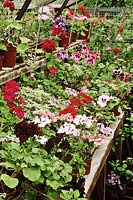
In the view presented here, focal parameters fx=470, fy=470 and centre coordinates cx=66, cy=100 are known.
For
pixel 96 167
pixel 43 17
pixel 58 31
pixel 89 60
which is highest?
pixel 43 17

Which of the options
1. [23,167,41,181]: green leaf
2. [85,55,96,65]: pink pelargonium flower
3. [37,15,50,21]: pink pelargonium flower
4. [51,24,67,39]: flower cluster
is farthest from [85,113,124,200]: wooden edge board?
[37,15,50,21]: pink pelargonium flower

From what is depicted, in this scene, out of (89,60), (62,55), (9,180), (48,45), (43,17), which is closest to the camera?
(9,180)

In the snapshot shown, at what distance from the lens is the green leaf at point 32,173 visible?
1.73 metres

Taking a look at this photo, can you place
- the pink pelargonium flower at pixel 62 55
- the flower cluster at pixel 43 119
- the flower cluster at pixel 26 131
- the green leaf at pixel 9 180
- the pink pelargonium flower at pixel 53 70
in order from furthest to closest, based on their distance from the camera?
the pink pelargonium flower at pixel 62 55
the pink pelargonium flower at pixel 53 70
the flower cluster at pixel 43 119
the flower cluster at pixel 26 131
the green leaf at pixel 9 180

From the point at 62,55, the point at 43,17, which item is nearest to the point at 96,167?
the point at 62,55

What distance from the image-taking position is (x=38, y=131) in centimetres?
211

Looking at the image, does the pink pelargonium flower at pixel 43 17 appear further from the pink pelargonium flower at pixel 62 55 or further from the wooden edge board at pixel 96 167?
the wooden edge board at pixel 96 167

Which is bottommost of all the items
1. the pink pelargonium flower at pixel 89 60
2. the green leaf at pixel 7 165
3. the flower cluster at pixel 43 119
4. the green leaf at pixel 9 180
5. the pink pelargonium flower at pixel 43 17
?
the pink pelargonium flower at pixel 89 60

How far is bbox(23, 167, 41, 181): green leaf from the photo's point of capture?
1729 mm

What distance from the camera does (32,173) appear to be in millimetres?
1750

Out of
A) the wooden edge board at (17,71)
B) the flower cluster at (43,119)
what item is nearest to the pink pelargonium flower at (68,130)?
the flower cluster at (43,119)

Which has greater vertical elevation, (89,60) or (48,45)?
(48,45)

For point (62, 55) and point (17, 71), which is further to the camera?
point (62, 55)

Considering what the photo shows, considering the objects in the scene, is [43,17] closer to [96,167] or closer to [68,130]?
[96,167]
